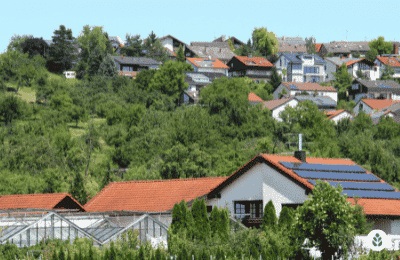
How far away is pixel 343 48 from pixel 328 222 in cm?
13836

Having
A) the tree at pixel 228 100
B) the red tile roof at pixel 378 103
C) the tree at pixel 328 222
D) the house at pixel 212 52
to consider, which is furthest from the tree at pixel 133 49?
the tree at pixel 328 222

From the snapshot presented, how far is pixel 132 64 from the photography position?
10725cm

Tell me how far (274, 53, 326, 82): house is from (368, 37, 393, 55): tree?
30.5 meters

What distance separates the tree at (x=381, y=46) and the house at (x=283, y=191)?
11618 centimetres

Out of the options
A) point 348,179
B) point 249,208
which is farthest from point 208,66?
point 249,208

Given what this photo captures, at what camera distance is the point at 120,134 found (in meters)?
69.8

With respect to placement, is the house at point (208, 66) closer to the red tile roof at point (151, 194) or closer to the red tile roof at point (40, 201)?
the red tile roof at point (151, 194)

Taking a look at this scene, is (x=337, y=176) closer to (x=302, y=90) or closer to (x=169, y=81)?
(x=169, y=81)

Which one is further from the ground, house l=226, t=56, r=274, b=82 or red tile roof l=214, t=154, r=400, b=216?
house l=226, t=56, r=274, b=82

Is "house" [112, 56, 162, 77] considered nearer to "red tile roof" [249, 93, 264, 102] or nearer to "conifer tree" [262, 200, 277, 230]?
"red tile roof" [249, 93, 264, 102]

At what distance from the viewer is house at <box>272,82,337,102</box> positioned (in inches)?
3903

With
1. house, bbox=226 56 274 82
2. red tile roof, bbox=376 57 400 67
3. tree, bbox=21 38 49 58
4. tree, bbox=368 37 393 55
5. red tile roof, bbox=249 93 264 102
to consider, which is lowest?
red tile roof, bbox=249 93 264 102

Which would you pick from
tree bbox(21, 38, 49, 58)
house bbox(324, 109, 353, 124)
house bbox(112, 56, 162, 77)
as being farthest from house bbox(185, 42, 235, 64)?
house bbox(324, 109, 353, 124)

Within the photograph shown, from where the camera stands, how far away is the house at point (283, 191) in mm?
26719
